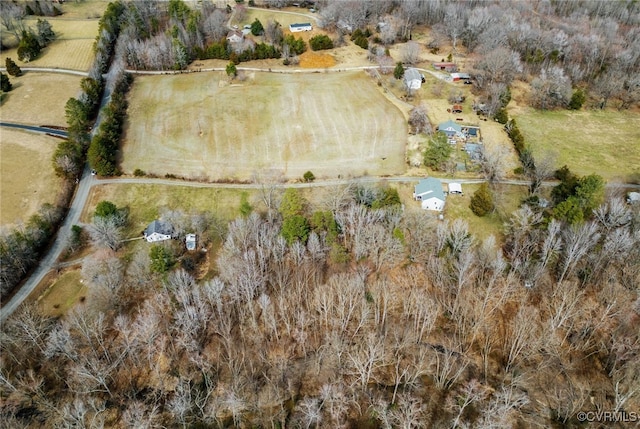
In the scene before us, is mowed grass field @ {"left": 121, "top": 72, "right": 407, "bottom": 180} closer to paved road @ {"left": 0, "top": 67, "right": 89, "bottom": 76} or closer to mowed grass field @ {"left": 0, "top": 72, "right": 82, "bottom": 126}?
Result: mowed grass field @ {"left": 0, "top": 72, "right": 82, "bottom": 126}

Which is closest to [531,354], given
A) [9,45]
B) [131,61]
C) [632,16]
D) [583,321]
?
[583,321]

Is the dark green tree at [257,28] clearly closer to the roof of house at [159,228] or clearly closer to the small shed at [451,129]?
the small shed at [451,129]

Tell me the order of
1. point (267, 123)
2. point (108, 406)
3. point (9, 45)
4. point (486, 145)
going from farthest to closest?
point (9, 45)
point (267, 123)
point (486, 145)
point (108, 406)

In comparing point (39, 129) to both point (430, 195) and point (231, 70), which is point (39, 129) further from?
point (430, 195)

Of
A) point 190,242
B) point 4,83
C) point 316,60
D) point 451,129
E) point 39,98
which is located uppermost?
point 4,83

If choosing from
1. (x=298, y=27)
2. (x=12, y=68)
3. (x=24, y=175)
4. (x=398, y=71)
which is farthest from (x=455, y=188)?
(x=12, y=68)

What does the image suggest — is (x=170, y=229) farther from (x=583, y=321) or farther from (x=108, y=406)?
(x=583, y=321)
